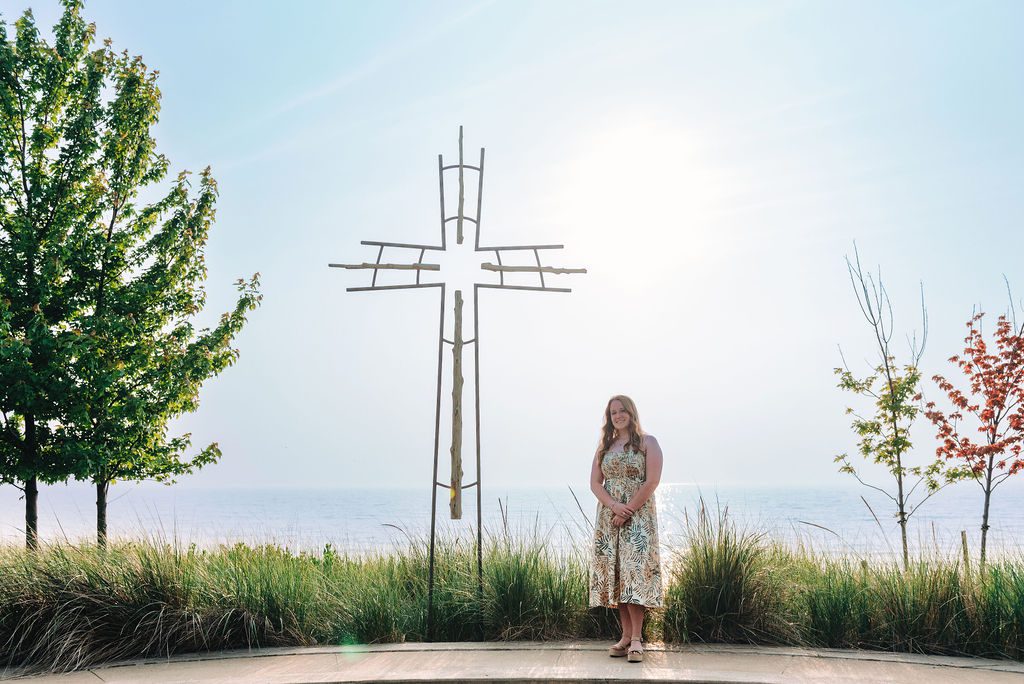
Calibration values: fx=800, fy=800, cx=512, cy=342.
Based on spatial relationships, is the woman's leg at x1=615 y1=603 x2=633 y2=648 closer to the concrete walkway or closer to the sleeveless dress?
the sleeveless dress

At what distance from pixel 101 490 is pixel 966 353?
1206 centimetres

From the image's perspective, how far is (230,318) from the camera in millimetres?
11391

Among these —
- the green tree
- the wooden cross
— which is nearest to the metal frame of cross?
the wooden cross

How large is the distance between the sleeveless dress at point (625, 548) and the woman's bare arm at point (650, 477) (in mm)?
77

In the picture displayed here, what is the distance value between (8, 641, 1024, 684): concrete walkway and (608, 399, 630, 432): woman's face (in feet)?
5.14

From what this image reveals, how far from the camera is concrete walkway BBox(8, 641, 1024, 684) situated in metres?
4.84

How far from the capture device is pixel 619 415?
18.8 ft

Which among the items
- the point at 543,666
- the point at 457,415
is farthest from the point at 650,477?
the point at 457,415

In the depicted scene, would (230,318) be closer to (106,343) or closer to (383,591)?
(106,343)

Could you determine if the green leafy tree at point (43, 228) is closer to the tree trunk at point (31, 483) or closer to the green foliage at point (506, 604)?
the tree trunk at point (31, 483)

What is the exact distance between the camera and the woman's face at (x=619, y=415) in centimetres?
571

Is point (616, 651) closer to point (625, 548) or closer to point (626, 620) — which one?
point (626, 620)

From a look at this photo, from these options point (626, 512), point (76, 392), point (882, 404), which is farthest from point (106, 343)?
point (882, 404)

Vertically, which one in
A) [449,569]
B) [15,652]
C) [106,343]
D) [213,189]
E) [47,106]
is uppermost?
[47,106]
